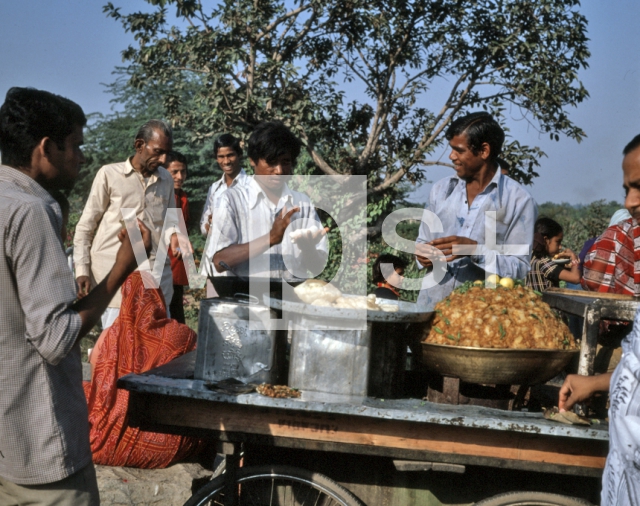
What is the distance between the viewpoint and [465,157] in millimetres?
3529

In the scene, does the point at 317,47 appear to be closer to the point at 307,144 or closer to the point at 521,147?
the point at 307,144

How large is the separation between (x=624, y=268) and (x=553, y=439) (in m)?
1.85

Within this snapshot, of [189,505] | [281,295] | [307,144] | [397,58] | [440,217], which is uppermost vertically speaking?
[397,58]

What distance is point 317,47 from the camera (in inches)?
438

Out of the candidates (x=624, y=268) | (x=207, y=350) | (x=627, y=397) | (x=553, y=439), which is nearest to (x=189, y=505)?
(x=207, y=350)

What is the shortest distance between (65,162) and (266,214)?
1.74m

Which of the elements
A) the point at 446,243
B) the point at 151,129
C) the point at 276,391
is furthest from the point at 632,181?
the point at 151,129

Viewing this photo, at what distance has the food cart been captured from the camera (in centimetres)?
232

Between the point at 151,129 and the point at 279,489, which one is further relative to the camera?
the point at 151,129

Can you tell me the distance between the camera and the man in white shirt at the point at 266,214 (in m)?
3.52

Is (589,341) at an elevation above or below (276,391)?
above

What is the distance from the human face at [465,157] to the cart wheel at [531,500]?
5.68ft

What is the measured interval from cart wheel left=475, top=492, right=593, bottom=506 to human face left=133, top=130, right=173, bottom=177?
3247mm

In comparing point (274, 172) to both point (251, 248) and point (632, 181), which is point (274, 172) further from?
point (632, 181)
